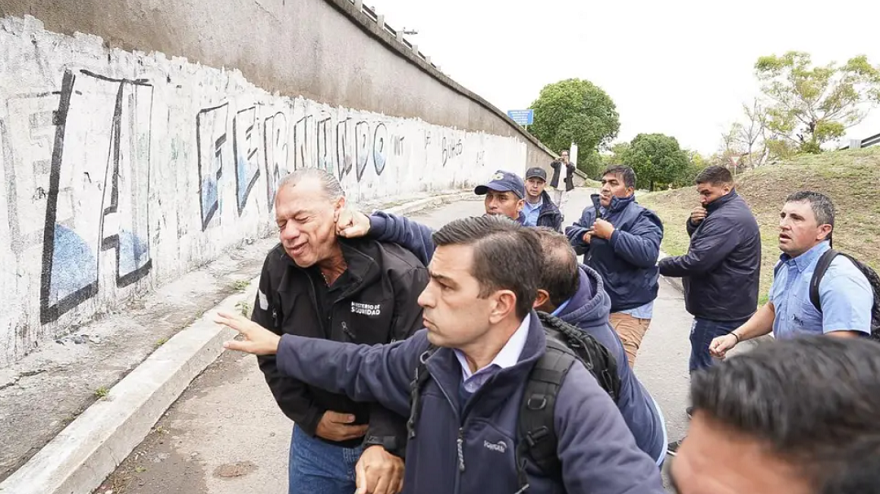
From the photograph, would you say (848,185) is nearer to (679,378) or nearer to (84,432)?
(679,378)

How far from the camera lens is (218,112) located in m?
7.16

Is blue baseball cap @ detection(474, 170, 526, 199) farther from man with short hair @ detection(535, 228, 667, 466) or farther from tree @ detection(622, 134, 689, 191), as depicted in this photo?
tree @ detection(622, 134, 689, 191)

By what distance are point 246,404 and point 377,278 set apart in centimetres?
278

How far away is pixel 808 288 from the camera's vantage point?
314cm

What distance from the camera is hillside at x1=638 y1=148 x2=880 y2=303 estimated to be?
440 inches

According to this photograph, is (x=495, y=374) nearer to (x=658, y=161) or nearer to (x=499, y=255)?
(x=499, y=255)

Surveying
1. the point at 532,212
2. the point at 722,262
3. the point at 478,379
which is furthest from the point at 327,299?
the point at 532,212

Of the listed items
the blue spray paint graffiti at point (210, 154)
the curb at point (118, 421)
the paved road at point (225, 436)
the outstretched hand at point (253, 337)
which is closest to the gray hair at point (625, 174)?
the paved road at point (225, 436)

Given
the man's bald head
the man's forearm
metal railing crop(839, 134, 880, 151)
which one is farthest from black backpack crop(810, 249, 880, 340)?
metal railing crop(839, 134, 880, 151)

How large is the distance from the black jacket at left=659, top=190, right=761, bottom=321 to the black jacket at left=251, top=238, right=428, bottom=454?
2839mm

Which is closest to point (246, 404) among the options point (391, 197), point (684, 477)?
point (684, 477)

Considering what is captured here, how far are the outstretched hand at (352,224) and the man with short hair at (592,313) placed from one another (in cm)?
70

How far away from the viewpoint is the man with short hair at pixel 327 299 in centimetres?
206

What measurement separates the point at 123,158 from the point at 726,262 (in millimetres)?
5002
